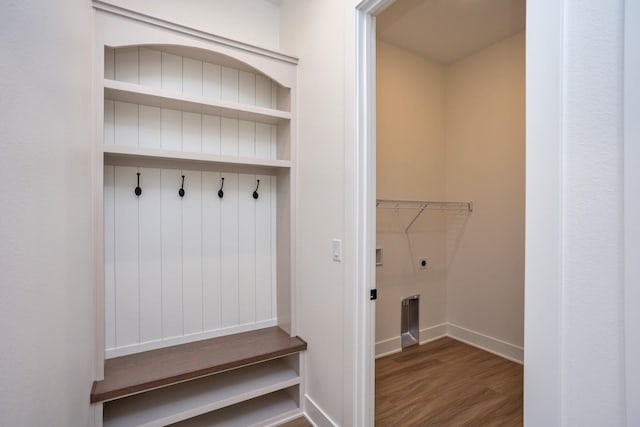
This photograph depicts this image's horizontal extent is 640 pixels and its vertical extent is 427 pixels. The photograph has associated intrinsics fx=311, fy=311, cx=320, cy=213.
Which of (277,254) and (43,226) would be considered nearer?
(43,226)

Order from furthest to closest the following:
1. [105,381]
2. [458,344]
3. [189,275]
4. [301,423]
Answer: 1. [458,344]
2. [189,275]
3. [301,423]
4. [105,381]

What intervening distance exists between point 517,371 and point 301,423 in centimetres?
178

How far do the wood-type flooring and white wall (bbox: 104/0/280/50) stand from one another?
259 centimetres

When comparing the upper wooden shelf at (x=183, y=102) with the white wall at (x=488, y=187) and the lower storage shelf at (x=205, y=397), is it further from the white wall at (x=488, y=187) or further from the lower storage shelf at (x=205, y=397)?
the white wall at (x=488, y=187)

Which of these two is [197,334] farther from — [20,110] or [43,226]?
[20,110]

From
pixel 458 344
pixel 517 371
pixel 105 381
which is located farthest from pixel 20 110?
pixel 458 344

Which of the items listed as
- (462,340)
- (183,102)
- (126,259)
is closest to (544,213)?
(183,102)

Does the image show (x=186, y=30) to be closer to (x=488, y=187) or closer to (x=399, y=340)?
(x=488, y=187)

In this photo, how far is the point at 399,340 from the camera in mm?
2854

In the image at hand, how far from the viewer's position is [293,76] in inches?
81.0

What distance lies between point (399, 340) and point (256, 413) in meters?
1.46

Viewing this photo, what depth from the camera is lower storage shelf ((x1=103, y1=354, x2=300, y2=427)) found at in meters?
1.63

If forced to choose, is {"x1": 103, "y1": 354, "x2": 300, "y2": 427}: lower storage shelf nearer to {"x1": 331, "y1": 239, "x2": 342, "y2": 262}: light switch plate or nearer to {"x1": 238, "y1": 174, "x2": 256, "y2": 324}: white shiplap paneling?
{"x1": 238, "y1": 174, "x2": 256, "y2": 324}: white shiplap paneling

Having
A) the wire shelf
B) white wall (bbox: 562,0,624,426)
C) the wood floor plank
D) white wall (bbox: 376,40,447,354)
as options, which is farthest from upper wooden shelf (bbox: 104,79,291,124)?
the wood floor plank
